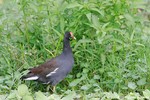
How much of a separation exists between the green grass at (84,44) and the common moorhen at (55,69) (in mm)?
134

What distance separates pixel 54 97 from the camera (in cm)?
716

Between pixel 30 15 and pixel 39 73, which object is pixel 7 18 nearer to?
pixel 30 15

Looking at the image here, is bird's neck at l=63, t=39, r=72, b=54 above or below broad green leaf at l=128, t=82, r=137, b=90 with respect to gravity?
above

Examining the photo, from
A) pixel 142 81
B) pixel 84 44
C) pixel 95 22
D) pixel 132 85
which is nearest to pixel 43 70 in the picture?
pixel 84 44

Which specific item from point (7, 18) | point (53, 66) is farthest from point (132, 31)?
point (7, 18)

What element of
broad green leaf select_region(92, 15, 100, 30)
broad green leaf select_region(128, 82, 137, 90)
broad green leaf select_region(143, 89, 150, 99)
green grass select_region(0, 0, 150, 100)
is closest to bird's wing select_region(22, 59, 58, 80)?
green grass select_region(0, 0, 150, 100)

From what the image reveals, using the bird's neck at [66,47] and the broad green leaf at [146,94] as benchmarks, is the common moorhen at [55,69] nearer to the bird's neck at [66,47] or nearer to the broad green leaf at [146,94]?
the bird's neck at [66,47]

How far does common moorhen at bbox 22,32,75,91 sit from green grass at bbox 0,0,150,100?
0.13 metres

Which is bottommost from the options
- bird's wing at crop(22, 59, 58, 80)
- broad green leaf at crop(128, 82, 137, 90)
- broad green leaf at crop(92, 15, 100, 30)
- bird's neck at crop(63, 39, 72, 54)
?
broad green leaf at crop(128, 82, 137, 90)

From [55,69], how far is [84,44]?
51cm

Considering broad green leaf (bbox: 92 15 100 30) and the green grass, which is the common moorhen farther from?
broad green leaf (bbox: 92 15 100 30)

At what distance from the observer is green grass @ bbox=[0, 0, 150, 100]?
8.26 meters

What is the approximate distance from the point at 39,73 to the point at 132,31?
1.43 m

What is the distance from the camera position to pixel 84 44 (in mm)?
8469
